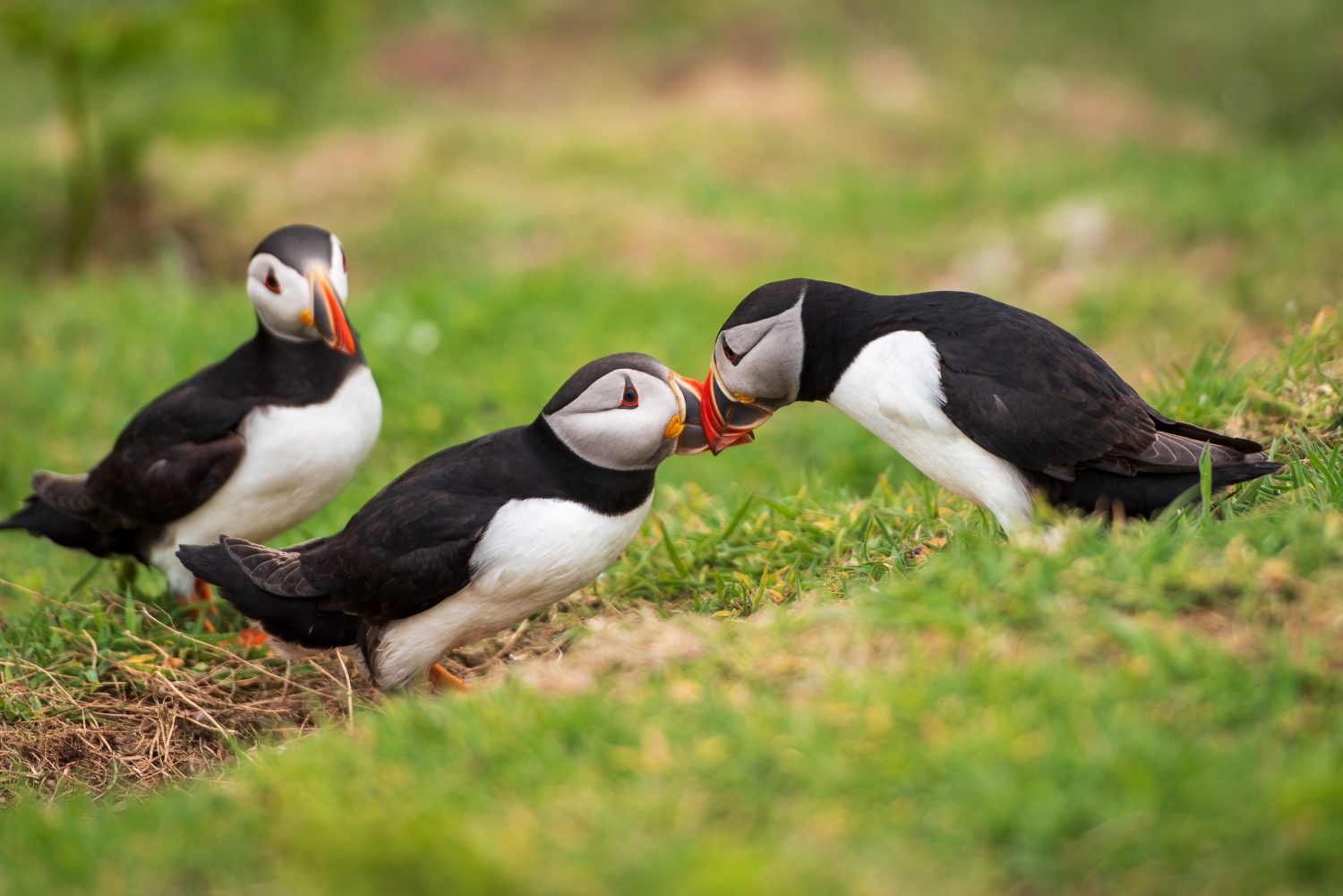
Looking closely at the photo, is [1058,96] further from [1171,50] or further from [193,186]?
[193,186]

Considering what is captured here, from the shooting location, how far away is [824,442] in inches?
270

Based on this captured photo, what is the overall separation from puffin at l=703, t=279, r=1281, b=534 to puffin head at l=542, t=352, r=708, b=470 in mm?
225

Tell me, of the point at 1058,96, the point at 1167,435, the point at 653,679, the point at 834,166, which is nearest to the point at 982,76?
the point at 1058,96

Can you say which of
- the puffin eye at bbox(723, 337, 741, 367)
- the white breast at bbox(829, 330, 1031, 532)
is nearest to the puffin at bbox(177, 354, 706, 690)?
the puffin eye at bbox(723, 337, 741, 367)

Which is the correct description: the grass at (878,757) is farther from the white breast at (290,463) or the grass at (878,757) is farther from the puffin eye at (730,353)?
the white breast at (290,463)

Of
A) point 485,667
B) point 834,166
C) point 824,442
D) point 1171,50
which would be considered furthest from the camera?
point 1171,50

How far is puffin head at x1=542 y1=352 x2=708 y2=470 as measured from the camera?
397 cm

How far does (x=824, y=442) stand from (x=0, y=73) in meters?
13.3

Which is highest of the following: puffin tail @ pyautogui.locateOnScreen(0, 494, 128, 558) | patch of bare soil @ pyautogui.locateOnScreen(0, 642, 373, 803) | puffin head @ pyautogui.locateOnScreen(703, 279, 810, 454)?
puffin head @ pyautogui.locateOnScreen(703, 279, 810, 454)

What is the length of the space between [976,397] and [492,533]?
4.89 ft

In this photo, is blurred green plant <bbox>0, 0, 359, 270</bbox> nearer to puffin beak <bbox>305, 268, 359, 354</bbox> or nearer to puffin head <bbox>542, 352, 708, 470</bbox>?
puffin beak <bbox>305, 268, 359, 354</bbox>

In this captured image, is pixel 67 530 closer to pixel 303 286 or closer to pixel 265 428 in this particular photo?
pixel 265 428

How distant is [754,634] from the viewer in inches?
138

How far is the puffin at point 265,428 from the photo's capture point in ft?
15.5
